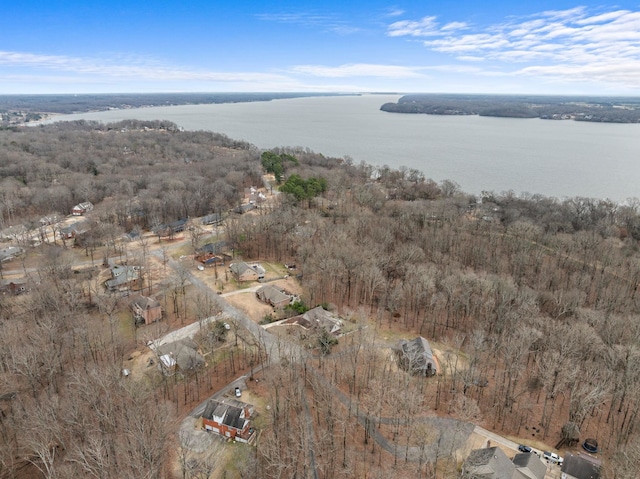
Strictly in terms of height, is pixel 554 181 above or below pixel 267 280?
above

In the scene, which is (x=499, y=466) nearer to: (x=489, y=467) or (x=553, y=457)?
(x=489, y=467)

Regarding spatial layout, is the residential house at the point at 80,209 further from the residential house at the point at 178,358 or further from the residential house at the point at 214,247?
the residential house at the point at 178,358

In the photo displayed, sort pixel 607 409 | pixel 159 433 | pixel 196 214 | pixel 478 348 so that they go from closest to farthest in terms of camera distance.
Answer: pixel 159 433 < pixel 607 409 < pixel 478 348 < pixel 196 214

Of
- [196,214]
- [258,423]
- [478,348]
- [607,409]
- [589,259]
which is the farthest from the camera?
[196,214]

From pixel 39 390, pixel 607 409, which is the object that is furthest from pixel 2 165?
pixel 607 409

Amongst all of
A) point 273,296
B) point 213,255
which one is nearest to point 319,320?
point 273,296

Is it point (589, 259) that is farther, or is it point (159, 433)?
point (589, 259)

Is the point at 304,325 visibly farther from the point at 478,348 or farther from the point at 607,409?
the point at 607,409
